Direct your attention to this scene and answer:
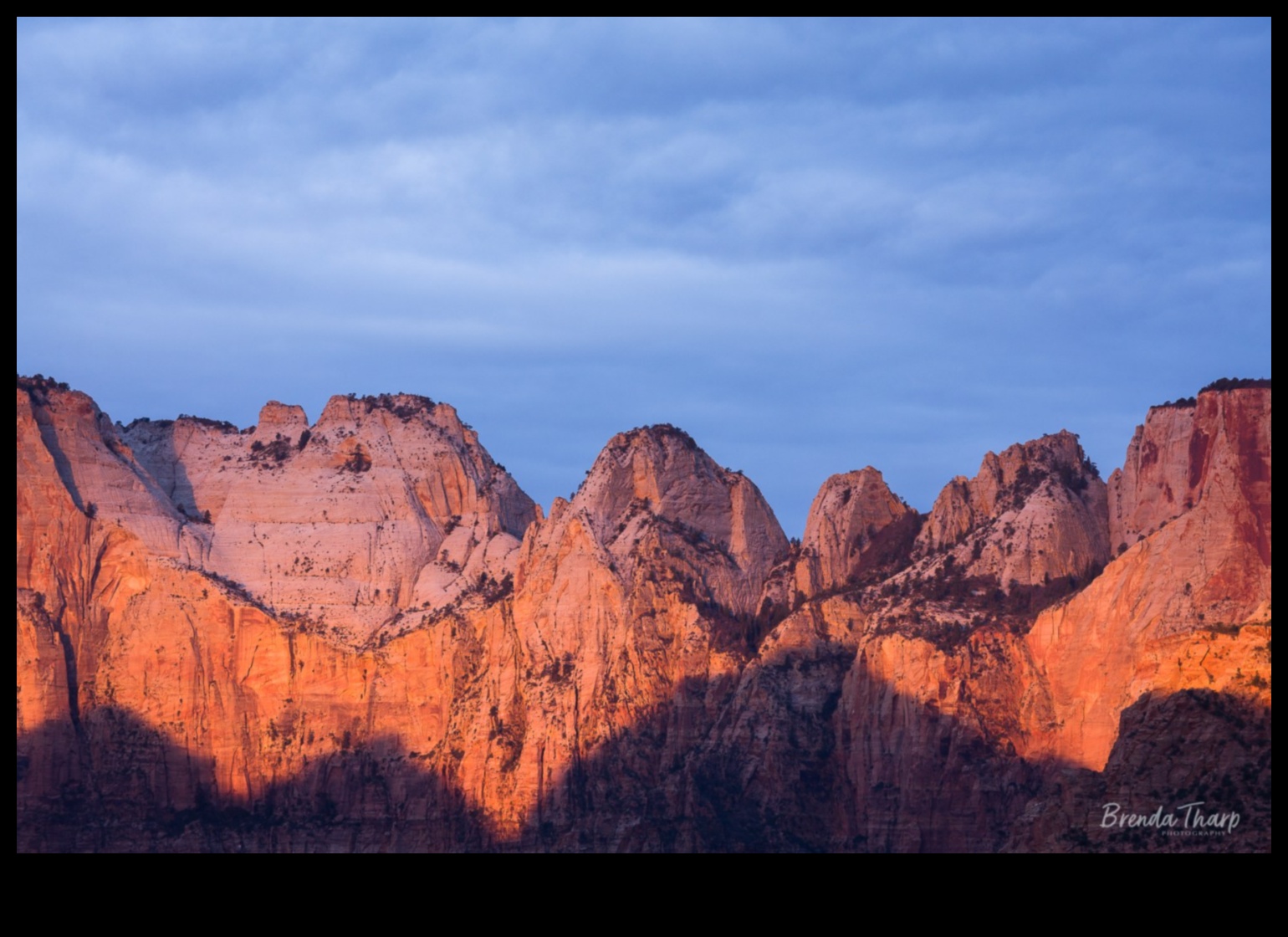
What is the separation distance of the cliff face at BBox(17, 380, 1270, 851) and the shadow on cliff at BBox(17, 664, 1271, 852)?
180 millimetres

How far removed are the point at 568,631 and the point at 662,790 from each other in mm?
14352

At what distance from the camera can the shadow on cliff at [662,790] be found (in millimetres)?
110875

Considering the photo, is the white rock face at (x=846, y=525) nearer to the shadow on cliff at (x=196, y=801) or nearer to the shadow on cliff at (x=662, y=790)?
the shadow on cliff at (x=662, y=790)

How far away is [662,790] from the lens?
121 m

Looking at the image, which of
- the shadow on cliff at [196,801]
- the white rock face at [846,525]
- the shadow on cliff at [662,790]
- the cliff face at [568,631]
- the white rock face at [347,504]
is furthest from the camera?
the white rock face at [347,504]

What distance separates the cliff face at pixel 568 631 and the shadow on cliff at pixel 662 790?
0.59 feet

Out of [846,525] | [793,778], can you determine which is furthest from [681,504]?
[793,778]

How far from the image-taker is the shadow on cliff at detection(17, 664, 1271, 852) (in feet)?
364

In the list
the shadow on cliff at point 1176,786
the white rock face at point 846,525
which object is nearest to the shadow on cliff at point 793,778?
the white rock face at point 846,525

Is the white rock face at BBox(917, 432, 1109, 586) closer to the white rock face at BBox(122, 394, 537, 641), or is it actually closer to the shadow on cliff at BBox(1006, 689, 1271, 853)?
the white rock face at BBox(122, 394, 537, 641)

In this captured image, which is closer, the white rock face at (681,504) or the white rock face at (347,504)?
the white rock face at (681,504)

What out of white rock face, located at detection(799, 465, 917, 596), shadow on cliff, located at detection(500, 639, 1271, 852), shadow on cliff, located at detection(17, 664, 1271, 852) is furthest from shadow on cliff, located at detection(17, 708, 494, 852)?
white rock face, located at detection(799, 465, 917, 596)
